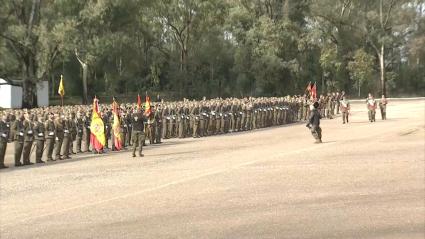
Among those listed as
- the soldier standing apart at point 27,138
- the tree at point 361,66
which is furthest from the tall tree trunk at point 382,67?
the soldier standing apart at point 27,138

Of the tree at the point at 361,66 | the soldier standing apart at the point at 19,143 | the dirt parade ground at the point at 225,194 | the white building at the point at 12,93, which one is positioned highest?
the tree at the point at 361,66

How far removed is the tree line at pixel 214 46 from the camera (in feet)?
176

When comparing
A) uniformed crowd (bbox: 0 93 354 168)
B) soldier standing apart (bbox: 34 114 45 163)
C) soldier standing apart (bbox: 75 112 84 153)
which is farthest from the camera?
soldier standing apart (bbox: 75 112 84 153)

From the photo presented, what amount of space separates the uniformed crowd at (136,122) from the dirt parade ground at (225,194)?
94 cm

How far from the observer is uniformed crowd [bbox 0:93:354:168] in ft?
69.5

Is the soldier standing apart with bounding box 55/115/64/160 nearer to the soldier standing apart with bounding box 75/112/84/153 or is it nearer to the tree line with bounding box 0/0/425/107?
the soldier standing apart with bounding box 75/112/84/153

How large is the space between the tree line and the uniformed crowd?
823 inches

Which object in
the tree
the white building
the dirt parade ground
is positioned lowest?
the dirt parade ground

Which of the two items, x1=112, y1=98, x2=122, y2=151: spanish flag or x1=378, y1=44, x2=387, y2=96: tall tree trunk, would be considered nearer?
x1=112, y1=98, x2=122, y2=151: spanish flag

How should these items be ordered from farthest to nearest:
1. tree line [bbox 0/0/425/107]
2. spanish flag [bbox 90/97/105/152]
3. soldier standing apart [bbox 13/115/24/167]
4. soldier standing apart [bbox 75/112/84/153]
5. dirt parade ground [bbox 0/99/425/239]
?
tree line [bbox 0/0/425/107]
soldier standing apart [bbox 75/112/84/153]
spanish flag [bbox 90/97/105/152]
soldier standing apart [bbox 13/115/24/167]
dirt parade ground [bbox 0/99/425/239]

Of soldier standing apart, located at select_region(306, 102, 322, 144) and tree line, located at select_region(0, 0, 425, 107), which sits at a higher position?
tree line, located at select_region(0, 0, 425, 107)

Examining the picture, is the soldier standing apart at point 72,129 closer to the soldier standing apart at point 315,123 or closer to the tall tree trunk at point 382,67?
the soldier standing apart at point 315,123

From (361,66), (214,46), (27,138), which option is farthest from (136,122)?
(214,46)

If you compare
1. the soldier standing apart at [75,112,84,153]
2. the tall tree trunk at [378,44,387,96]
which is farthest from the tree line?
the soldier standing apart at [75,112,84,153]
